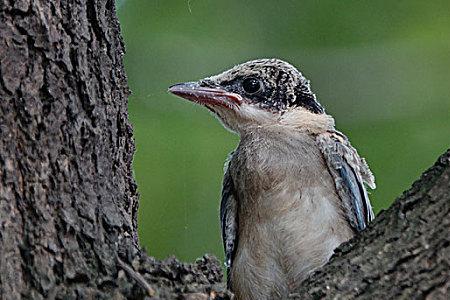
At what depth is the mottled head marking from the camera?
6031mm

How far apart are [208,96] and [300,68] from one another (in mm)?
2647

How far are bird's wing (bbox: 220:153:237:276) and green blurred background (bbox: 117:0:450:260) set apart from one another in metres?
2.11

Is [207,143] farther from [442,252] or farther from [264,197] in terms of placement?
[442,252]

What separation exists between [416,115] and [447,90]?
0.52 meters

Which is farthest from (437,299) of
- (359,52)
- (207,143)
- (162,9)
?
(162,9)

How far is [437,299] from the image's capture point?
3.16 meters

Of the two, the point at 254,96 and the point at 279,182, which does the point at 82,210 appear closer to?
the point at 279,182

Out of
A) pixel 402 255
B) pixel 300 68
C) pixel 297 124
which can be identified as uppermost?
pixel 300 68

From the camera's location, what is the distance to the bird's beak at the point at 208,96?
588 centimetres

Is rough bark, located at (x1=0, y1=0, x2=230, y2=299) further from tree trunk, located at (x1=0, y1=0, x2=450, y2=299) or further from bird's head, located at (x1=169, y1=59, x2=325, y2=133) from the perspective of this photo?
bird's head, located at (x1=169, y1=59, x2=325, y2=133)

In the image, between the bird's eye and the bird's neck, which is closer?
the bird's neck

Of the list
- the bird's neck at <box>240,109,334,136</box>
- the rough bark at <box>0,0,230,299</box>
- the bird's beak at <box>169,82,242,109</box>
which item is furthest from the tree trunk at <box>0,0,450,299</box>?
the bird's neck at <box>240,109,334,136</box>

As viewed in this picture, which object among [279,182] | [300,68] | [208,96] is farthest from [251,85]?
[300,68]

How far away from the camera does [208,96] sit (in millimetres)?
5930
